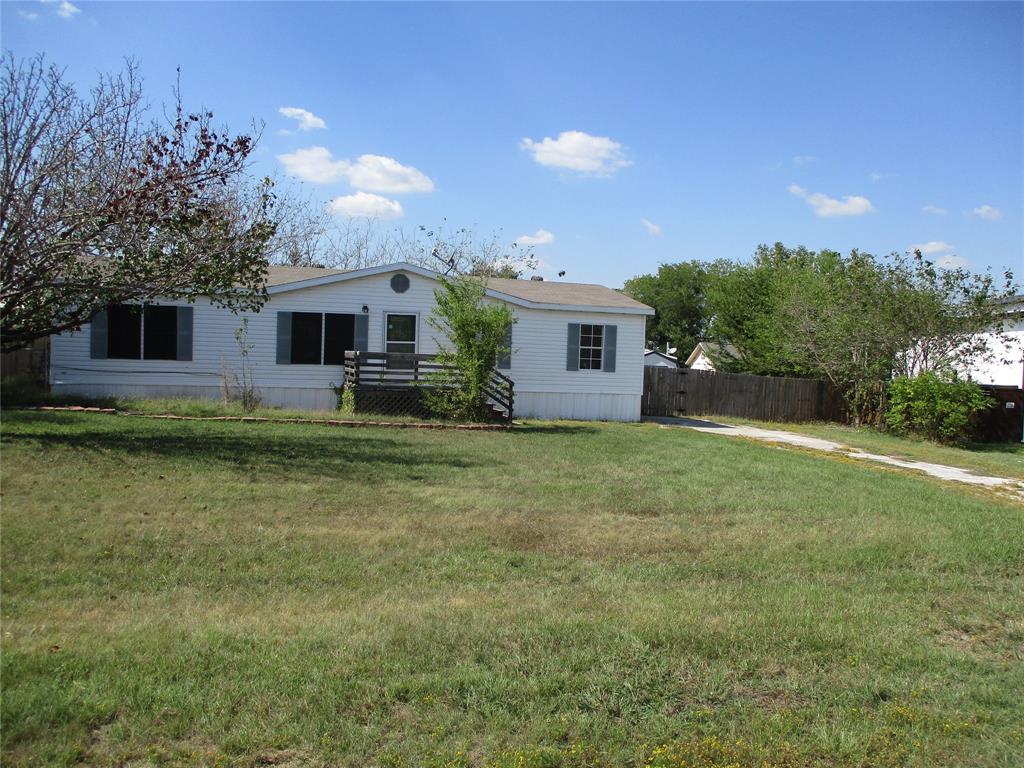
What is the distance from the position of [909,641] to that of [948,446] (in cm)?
1607

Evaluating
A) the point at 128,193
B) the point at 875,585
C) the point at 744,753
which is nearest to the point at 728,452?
the point at 875,585

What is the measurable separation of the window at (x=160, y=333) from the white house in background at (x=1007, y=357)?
18.9 m

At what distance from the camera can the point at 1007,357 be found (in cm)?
2117

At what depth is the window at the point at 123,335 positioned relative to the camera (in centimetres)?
1728

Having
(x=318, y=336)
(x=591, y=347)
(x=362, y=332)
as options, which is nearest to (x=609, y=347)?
(x=591, y=347)

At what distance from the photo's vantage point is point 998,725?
3939 mm

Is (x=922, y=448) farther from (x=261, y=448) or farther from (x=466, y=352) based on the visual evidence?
(x=261, y=448)

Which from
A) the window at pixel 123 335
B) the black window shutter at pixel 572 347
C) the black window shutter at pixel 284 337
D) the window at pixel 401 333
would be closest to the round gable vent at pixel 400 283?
the window at pixel 401 333

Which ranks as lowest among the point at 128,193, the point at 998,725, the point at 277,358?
the point at 998,725

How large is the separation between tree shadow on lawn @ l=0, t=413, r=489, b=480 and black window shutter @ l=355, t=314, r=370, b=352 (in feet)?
17.1

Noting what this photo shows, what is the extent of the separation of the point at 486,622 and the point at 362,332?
14.2m

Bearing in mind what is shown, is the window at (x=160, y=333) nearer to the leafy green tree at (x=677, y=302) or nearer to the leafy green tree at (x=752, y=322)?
the leafy green tree at (x=752, y=322)

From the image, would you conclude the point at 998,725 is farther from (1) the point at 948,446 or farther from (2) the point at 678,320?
(2) the point at 678,320

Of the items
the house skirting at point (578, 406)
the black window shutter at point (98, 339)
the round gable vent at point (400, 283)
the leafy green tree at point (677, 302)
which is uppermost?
the leafy green tree at point (677, 302)
